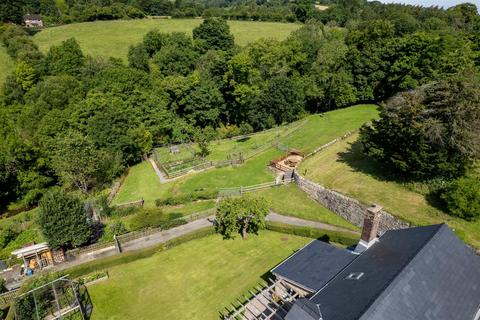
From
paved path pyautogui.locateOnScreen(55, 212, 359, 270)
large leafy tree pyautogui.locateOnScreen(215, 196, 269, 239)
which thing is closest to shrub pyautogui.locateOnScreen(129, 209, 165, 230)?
paved path pyautogui.locateOnScreen(55, 212, 359, 270)

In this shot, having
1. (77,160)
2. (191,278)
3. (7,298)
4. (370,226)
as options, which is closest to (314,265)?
(370,226)

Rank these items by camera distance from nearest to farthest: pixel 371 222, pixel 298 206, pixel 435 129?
pixel 371 222
pixel 435 129
pixel 298 206

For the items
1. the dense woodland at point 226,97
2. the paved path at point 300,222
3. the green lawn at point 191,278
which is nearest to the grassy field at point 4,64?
the dense woodland at point 226,97

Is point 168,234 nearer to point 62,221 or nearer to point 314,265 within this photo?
point 62,221

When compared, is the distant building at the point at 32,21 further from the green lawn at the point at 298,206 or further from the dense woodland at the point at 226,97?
the green lawn at the point at 298,206

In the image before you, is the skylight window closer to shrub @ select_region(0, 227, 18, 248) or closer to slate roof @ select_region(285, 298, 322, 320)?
slate roof @ select_region(285, 298, 322, 320)
